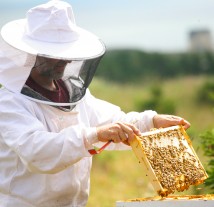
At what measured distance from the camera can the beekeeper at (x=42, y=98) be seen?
5453 mm

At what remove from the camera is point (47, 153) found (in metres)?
5.25

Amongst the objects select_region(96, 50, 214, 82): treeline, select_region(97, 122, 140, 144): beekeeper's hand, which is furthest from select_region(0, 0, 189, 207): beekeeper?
select_region(96, 50, 214, 82): treeline

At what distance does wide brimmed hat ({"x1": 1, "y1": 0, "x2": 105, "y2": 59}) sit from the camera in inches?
221

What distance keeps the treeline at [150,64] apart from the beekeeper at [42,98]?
4832 centimetres

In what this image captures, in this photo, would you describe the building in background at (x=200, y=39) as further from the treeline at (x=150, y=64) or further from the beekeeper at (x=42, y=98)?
the beekeeper at (x=42, y=98)

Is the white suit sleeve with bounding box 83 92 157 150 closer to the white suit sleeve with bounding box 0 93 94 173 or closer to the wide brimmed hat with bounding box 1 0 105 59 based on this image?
the wide brimmed hat with bounding box 1 0 105 59

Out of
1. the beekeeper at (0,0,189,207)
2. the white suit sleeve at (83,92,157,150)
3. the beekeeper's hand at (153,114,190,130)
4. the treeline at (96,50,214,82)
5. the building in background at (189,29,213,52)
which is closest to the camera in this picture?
the beekeeper at (0,0,189,207)

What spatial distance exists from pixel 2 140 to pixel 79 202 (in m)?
0.82

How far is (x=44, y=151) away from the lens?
17.2 ft

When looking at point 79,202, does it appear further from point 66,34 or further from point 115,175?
point 115,175

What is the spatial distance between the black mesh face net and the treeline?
158ft

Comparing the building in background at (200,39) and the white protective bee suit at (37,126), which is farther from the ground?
the white protective bee suit at (37,126)

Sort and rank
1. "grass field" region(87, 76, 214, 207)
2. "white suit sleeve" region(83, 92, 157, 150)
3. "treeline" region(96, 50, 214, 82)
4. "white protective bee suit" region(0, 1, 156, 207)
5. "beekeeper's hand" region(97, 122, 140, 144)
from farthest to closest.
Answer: "treeline" region(96, 50, 214, 82) < "grass field" region(87, 76, 214, 207) < "white suit sleeve" region(83, 92, 157, 150) < "white protective bee suit" region(0, 1, 156, 207) < "beekeeper's hand" region(97, 122, 140, 144)

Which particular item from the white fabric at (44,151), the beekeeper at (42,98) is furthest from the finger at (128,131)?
the beekeeper at (42,98)
